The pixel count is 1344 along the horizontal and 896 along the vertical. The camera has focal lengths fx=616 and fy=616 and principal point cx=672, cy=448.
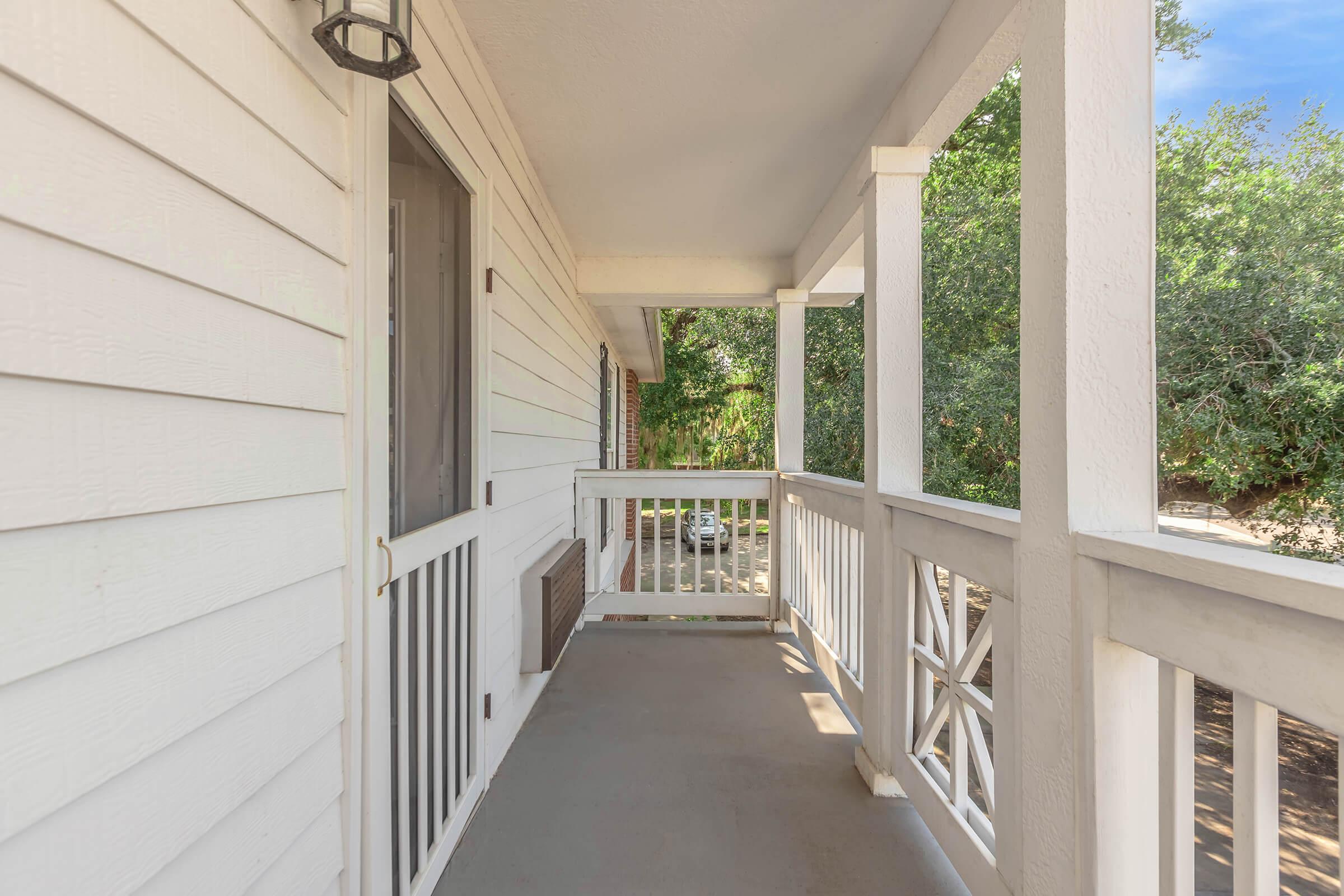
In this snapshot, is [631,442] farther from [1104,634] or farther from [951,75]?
[1104,634]

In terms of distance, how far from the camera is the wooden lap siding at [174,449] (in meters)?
0.65

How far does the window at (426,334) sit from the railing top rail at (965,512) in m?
1.45

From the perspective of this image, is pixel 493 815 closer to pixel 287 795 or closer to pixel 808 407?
pixel 287 795

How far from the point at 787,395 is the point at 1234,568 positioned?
136 inches

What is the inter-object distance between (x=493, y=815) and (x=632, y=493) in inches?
95.9

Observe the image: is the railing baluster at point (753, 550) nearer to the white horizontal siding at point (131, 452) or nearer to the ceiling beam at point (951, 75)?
the ceiling beam at point (951, 75)

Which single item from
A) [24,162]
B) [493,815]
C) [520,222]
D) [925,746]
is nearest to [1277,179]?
[925,746]

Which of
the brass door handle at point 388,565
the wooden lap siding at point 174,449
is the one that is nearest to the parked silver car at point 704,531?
the brass door handle at point 388,565

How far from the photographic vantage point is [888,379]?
2.29 metres

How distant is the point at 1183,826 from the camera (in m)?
1.04

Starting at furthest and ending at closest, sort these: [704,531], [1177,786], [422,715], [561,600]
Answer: [704,531], [561,600], [422,715], [1177,786]

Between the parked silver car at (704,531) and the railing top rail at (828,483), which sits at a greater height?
the railing top rail at (828,483)

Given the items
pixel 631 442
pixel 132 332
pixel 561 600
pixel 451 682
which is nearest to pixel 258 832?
pixel 132 332

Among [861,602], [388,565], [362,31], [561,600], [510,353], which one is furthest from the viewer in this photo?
[561,600]
